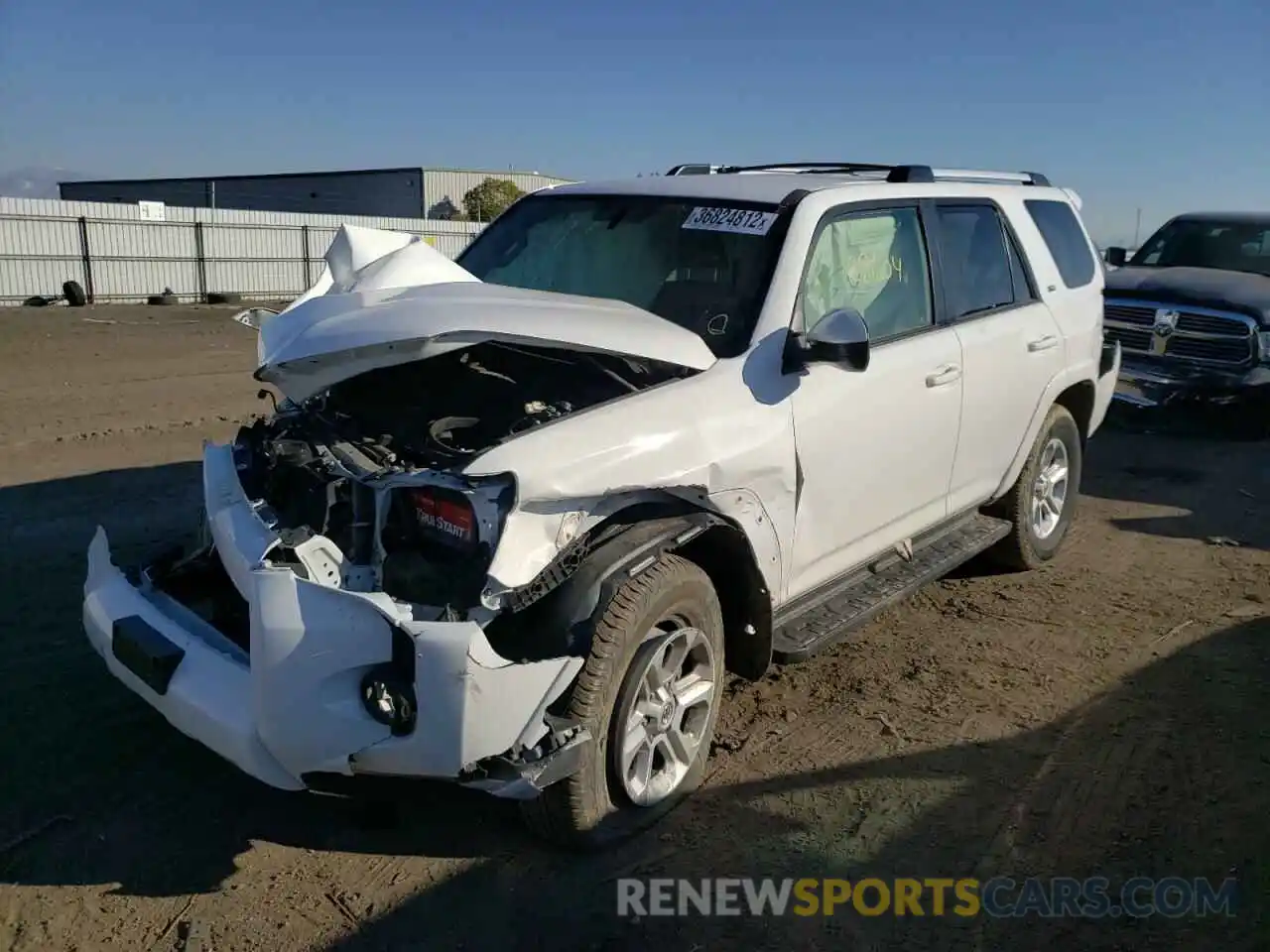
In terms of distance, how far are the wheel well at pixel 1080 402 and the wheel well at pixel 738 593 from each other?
3.20 metres

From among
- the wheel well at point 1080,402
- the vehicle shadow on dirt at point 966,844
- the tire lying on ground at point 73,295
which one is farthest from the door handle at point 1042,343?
the tire lying on ground at point 73,295

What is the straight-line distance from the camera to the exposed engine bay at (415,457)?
9.61 ft

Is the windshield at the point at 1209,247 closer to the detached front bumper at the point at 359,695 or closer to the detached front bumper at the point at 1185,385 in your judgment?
the detached front bumper at the point at 1185,385

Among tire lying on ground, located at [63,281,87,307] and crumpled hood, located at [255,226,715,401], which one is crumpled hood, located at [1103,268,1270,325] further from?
tire lying on ground, located at [63,281,87,307]

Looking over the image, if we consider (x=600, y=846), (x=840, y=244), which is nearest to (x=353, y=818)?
(x=600, y=846)

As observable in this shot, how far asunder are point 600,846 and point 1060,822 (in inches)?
61.6

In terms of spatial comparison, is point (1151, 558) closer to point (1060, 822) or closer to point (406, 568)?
point (1060, 822)

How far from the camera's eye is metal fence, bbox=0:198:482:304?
25.3m

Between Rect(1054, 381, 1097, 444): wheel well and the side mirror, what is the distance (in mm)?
2852

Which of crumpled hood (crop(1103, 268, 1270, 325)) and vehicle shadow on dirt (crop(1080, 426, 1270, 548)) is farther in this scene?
crumpled hood (crop(1103, 268, 1270, 325))

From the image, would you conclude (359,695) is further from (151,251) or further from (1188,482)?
(151,251)

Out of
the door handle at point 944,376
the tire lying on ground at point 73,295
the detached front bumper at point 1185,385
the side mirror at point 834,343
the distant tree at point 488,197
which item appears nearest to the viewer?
the side mirror at point 834,343

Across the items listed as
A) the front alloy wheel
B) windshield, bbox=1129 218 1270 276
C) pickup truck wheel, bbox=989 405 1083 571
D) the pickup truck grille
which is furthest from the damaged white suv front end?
windshield, bbox=1129 218 1270 276

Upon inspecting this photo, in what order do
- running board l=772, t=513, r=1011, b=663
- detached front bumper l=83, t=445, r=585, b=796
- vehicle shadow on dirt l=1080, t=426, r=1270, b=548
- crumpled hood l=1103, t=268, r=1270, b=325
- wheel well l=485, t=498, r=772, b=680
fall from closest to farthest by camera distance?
detached front bumper l=83, t=445, r=585, b=796, wheel well l=485, t=498, r=772, b=680, running board l=772, t=513, r=1011, b=663, vehicle shadow on dirt l=1080, t=426, r=1270, b=548, crumpled hood l=1103, t=268, r=1270, b=325
